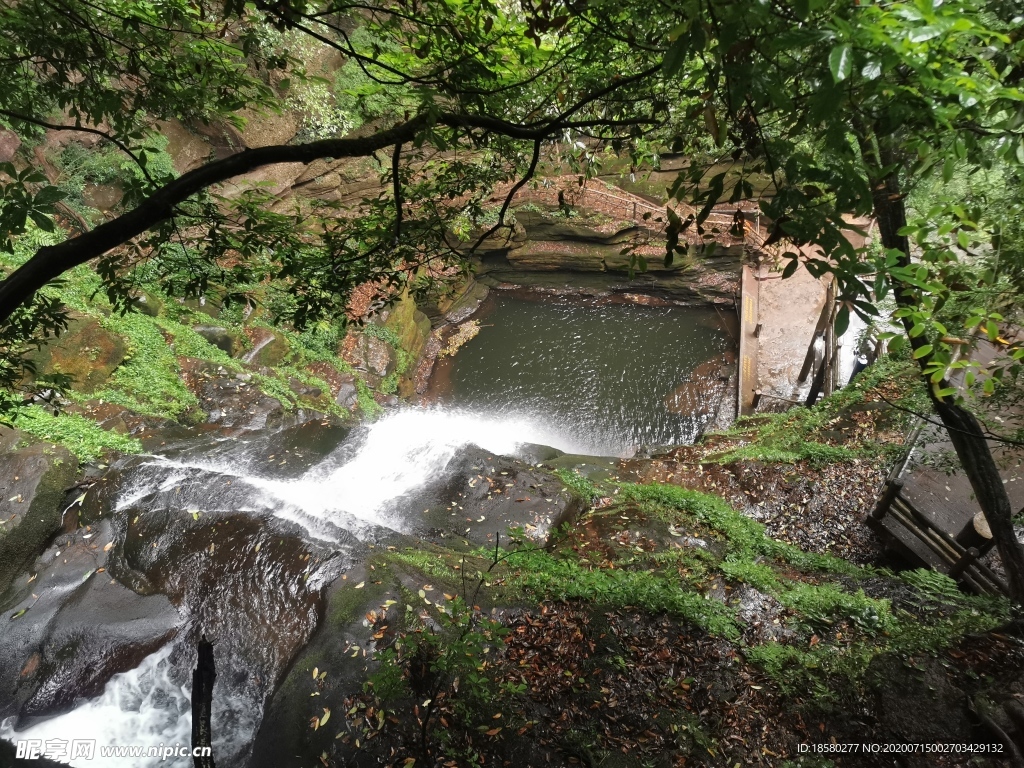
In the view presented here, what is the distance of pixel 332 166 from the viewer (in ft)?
47.6

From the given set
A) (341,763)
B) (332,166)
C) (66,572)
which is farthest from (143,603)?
(332,166)

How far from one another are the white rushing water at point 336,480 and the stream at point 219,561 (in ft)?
0.11

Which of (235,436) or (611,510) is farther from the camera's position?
(235,436)

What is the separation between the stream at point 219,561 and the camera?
5004mm

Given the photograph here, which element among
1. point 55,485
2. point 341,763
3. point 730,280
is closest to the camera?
point 341,763

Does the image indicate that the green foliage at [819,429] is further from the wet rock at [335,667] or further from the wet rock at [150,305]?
the wet rock at [150,305]

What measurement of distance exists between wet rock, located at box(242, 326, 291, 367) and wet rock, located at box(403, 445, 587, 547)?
19.5 ft

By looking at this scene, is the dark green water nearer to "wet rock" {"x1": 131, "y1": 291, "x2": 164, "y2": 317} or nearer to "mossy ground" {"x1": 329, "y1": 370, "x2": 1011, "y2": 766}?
"mossy ground" {"x1": 329, "y1": 370, "x2": 1011, "y2": 766}

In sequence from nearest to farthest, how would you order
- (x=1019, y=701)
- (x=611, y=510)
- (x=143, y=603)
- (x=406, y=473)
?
1. (x=1019, y=701)
2. (x=143, y=603)
3. (x=611, y=510)
4. (x=406, y=473)

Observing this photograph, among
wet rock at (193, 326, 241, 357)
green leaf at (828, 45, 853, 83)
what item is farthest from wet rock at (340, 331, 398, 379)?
green leaf at (828, 45, 853, 83)

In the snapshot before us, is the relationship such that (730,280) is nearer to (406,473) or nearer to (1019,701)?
(406,473)

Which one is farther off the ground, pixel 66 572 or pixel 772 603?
pixel 772 603

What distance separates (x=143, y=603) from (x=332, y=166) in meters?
12.7

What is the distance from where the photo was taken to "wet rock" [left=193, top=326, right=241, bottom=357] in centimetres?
1140
